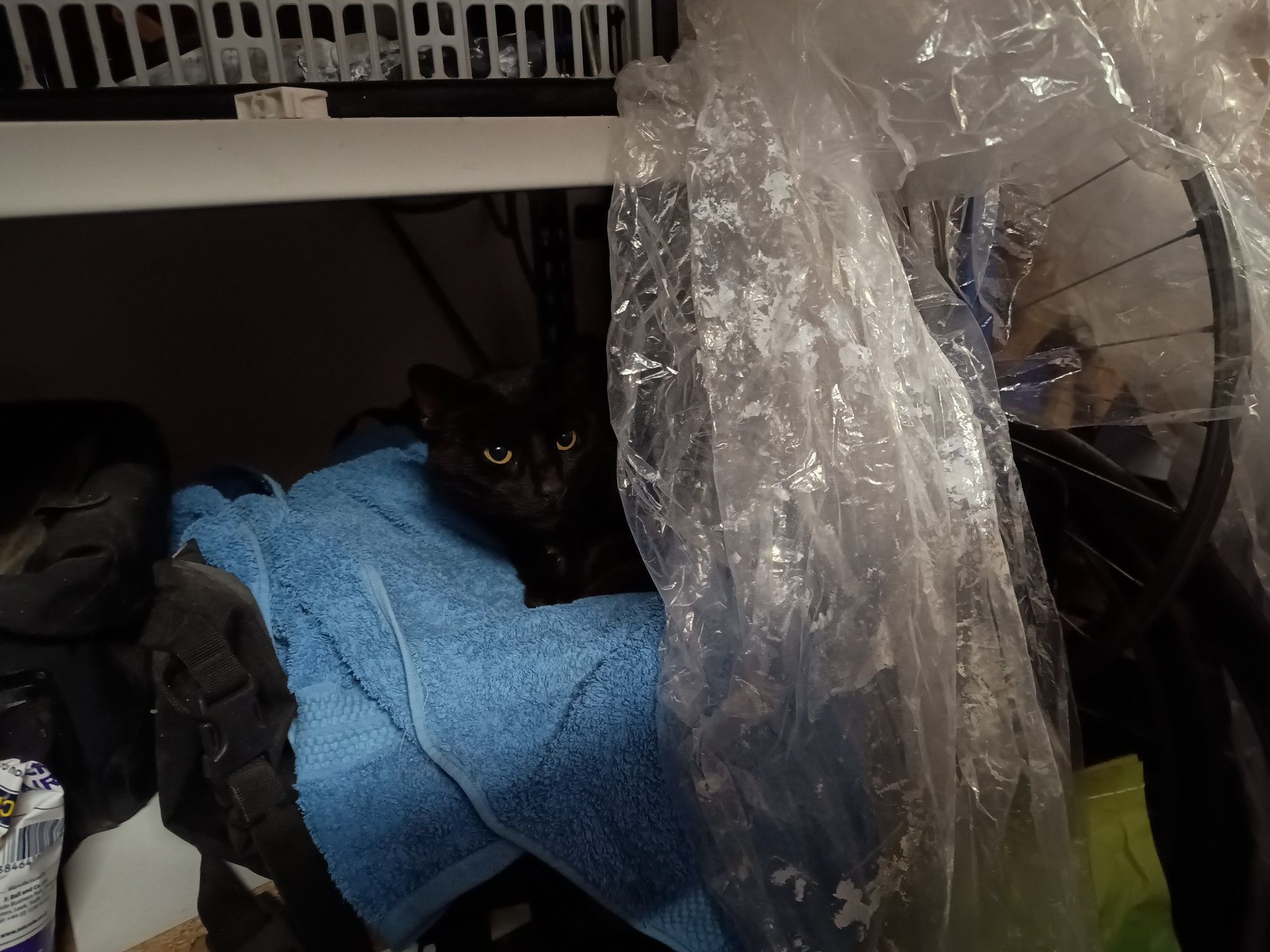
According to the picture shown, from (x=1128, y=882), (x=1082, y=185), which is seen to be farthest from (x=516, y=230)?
(x=1128, y=882)

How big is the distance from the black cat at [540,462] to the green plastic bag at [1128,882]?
17.4 inches

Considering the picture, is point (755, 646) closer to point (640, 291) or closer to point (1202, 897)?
point (640, 291)

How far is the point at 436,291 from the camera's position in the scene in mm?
1060

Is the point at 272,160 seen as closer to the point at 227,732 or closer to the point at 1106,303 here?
the point at 227,732

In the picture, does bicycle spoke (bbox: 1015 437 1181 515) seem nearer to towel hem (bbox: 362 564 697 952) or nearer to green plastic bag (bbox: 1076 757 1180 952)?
green plastic bag (bbox: 1076 757 1180 952)

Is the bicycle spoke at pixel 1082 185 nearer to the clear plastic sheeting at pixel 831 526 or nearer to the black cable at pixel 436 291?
the clear plastic sheeting at pixel 831 526

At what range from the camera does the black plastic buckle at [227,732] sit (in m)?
0.45

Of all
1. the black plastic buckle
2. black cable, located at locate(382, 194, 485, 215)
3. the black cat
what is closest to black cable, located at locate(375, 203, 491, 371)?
black cable, located at locate(382, 194, 485, 215)

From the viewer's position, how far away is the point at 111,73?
1.48ft

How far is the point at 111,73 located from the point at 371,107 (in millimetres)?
147

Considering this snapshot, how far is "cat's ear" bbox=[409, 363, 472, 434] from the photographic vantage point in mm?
754

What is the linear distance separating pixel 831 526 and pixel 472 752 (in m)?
0.27

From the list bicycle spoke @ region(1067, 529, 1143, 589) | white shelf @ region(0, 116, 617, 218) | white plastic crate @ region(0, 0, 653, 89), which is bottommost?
bicycle spoke @ region(1067, 529, 1143, 589)

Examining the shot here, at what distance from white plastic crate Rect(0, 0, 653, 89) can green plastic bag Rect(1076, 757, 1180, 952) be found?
64cm
